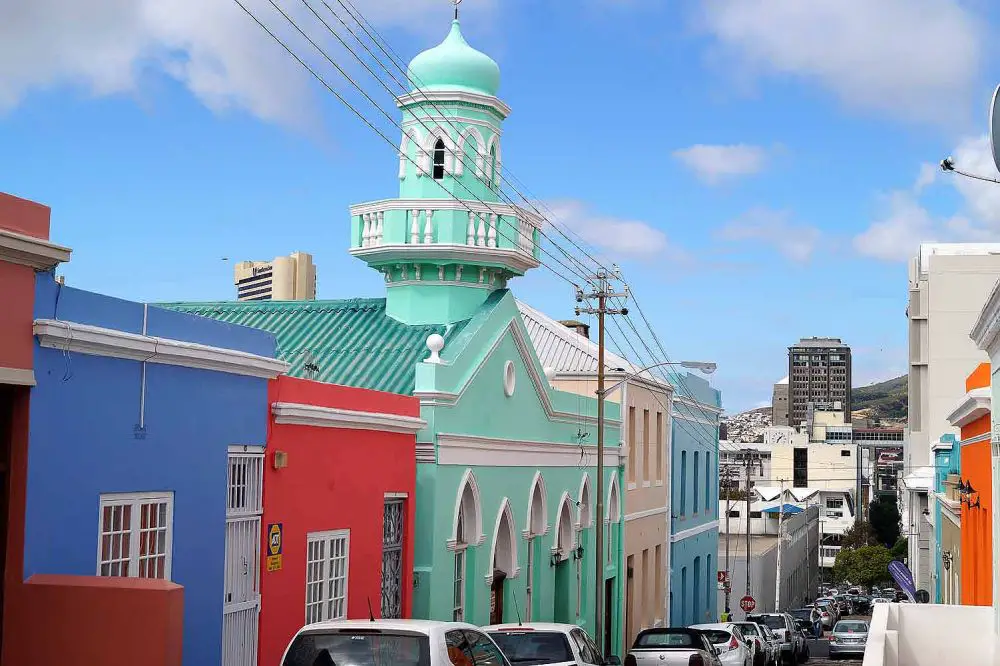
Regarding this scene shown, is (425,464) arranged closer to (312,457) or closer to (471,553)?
(471,553)

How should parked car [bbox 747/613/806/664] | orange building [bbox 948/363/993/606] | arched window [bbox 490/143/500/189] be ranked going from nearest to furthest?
orange building [bbox 948/363/993/606]
arched window [bbox 490/143/500/189]
parked car [bbox 747/613/806/664]

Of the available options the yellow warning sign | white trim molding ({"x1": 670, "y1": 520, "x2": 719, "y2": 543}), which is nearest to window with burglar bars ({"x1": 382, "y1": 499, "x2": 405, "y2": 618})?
the yellow warning sign

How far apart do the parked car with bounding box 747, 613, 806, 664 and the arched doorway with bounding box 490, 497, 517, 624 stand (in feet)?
47.4

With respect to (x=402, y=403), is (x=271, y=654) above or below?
below

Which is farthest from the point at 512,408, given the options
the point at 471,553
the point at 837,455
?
the point at 837,455

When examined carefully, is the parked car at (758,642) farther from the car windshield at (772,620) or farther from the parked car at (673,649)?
the parked car at (673,649)

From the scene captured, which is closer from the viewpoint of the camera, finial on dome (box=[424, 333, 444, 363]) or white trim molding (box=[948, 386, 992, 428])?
finial on dome (box=[424, 333, 444, 363])

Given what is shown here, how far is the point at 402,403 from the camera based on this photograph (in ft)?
60.3

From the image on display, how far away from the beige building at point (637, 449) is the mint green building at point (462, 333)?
5206mm

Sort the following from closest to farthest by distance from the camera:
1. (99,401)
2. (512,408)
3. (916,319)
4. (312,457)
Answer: (99,401) → (312,457) → (512,408) → (916,319)

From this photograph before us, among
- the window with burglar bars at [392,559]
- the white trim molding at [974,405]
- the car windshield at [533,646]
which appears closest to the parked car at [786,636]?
the white trim molding at [974,405]

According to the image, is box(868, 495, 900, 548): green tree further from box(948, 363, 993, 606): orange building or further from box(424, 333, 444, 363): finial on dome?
box(424, 333, 444, 363): finial on dome

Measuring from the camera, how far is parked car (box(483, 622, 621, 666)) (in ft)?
48.6

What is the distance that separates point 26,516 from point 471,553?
11236 mm
